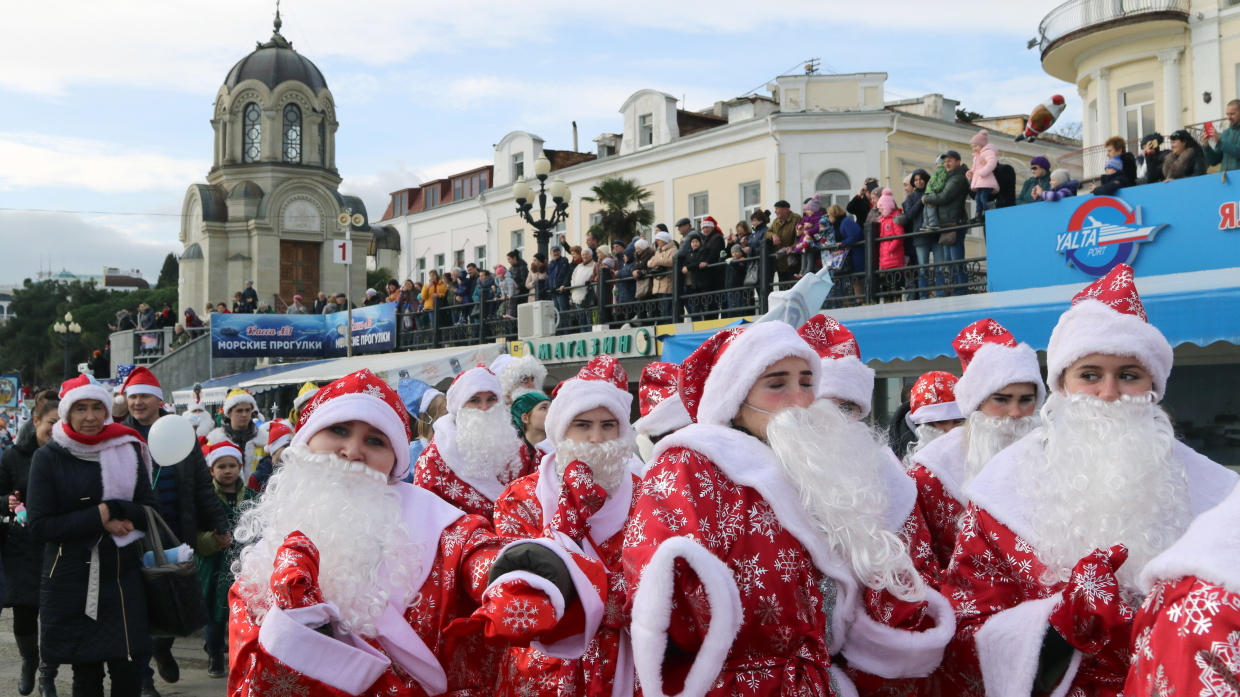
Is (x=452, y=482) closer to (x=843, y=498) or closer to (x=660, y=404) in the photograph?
(x=660, y=404)

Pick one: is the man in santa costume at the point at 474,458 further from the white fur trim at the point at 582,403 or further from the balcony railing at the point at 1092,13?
the balcony railing at the point at 1092,13

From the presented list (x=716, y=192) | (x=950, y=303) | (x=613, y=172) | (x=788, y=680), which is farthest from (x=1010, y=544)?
(x=613, y=172)

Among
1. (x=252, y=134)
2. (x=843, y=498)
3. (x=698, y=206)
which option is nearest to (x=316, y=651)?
(x=843, y=498)

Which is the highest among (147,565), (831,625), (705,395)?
(705,395)

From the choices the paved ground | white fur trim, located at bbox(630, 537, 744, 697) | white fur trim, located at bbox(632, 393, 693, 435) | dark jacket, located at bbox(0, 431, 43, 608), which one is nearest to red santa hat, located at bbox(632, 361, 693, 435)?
white fur trim, located at bbox(632, 393, 693, 435)

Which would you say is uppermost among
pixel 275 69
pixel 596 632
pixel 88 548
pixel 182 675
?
pixel 275 69

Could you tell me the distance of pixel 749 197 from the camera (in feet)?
105

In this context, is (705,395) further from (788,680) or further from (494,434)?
(494,434)

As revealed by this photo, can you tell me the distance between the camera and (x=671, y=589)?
2.50m

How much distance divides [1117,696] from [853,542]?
0.73m

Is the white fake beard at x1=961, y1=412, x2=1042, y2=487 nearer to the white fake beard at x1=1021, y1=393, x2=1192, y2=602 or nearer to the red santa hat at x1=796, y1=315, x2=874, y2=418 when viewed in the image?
the red santa hat at x1=796, y1=315, x2=874, y2=418

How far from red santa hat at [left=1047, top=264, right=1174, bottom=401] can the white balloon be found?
17.9ft

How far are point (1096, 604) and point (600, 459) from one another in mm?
2032

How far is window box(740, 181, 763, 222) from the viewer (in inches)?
1248
